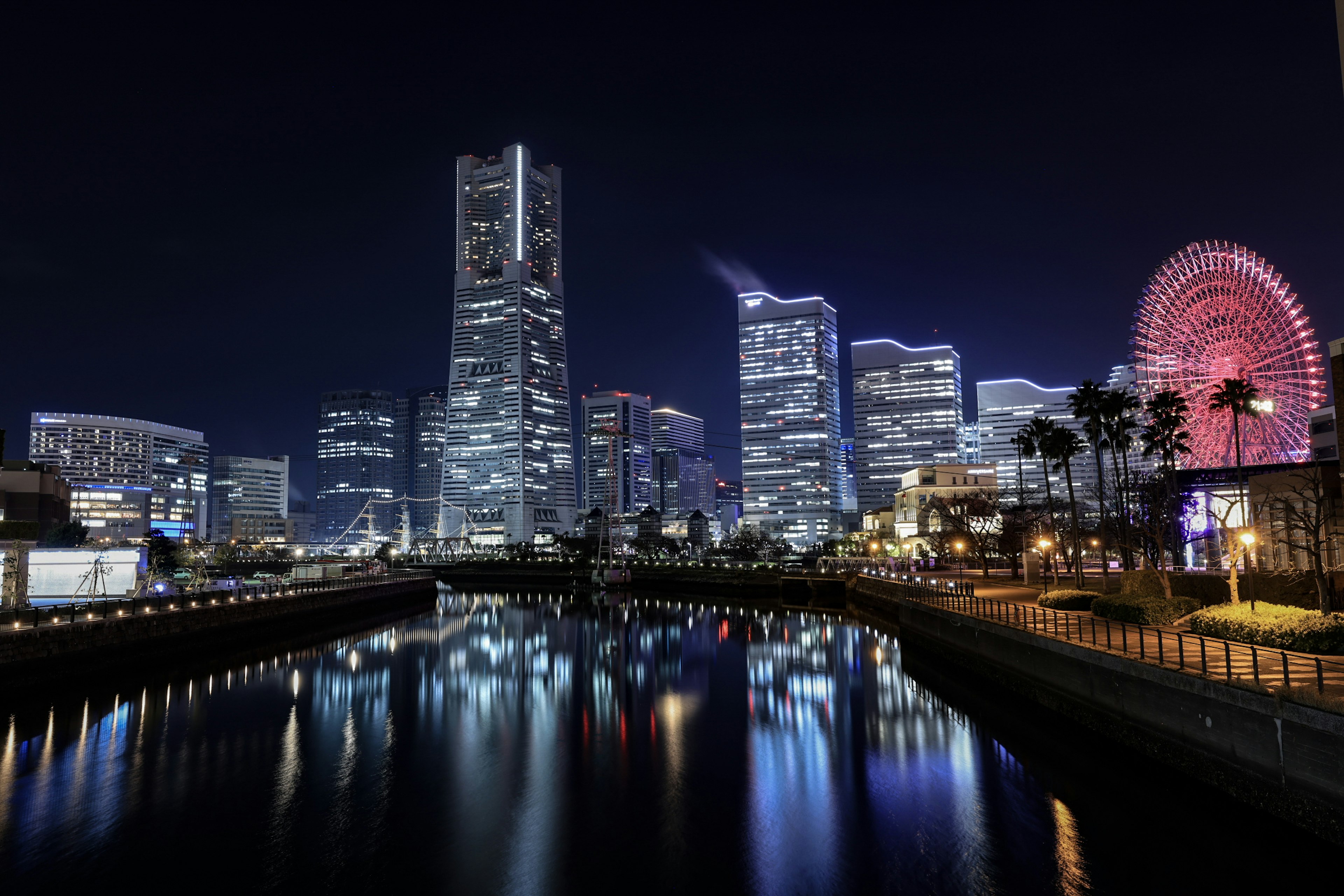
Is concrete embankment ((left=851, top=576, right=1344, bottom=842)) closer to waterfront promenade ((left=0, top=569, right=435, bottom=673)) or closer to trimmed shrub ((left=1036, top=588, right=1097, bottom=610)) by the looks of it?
trimmed shrub ((left=1036, top=588, right=1097, bottom=610))

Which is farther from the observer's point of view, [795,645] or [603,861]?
[795,645]

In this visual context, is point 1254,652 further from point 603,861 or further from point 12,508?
point 12,508

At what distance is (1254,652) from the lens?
1702 cm

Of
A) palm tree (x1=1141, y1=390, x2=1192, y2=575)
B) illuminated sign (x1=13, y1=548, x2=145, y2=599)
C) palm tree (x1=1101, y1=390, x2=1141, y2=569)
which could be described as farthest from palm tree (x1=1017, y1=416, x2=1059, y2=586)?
illuminated sign (x1=13, y1=548, x2=145, y2=599)

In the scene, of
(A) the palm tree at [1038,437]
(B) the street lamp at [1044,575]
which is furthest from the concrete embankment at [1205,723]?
(A) the palm tree at [1038,437]

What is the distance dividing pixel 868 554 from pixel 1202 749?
388 ft

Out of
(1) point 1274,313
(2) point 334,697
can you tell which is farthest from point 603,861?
(1) point 1274,313

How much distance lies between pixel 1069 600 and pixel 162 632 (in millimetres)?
49086

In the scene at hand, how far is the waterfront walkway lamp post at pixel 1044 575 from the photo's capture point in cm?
5241

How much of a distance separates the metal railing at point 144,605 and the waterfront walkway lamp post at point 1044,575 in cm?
5487

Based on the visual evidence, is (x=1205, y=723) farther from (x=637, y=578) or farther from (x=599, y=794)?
(x=637, y=578)

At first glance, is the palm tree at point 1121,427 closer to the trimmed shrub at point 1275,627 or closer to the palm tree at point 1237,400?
the palm tree at point 1237,400

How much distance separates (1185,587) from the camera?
3709 centimetres

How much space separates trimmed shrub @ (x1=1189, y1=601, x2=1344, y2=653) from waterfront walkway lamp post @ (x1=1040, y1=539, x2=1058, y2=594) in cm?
2711
